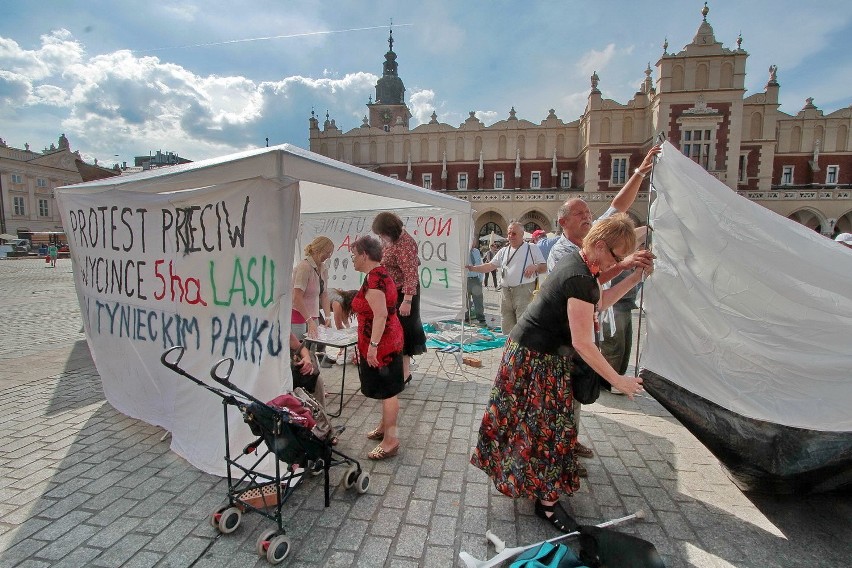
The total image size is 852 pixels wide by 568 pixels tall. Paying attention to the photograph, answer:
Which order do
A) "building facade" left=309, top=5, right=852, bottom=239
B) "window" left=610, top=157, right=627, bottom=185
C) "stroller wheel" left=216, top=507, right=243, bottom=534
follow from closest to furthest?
"stroller wheel" left=216, top=507, right=243, bottom=534 → "building facade" left=309, top=5, right=852, bottom=239 → "window" left=610, top=157, right=627, bottom=185

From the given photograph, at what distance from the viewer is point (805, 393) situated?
2.35m

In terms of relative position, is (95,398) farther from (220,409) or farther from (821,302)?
(821,302)

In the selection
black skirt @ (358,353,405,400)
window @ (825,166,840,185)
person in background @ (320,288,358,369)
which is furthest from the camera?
window @ (825,166,840,185)

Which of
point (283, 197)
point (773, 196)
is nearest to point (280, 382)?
point (283, 197)

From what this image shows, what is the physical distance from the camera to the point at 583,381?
2518 millimetres

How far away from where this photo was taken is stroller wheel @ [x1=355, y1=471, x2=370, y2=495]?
9.47 feet

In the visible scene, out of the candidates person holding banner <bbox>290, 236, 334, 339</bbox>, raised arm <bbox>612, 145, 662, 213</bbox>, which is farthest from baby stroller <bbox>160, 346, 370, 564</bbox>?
raised arm <bbox>612, 145, 662, 213</bbox>

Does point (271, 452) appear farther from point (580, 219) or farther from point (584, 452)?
point (580, 219)

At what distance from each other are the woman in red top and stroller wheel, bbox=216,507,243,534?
1106mm

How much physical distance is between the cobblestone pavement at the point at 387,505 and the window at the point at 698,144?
35.8 meters

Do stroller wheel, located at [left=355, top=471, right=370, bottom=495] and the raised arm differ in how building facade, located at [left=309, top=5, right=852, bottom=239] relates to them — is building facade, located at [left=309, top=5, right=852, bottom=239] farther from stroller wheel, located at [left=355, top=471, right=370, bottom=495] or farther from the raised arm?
stroller wheel, located at [left=355, top=471, right=370, bottom=495]

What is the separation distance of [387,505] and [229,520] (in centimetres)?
96

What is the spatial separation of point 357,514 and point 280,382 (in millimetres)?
1014

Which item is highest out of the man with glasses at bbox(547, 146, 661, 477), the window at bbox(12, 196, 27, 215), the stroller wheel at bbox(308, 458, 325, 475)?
the window at bbox(12, 196, 27, 215)
